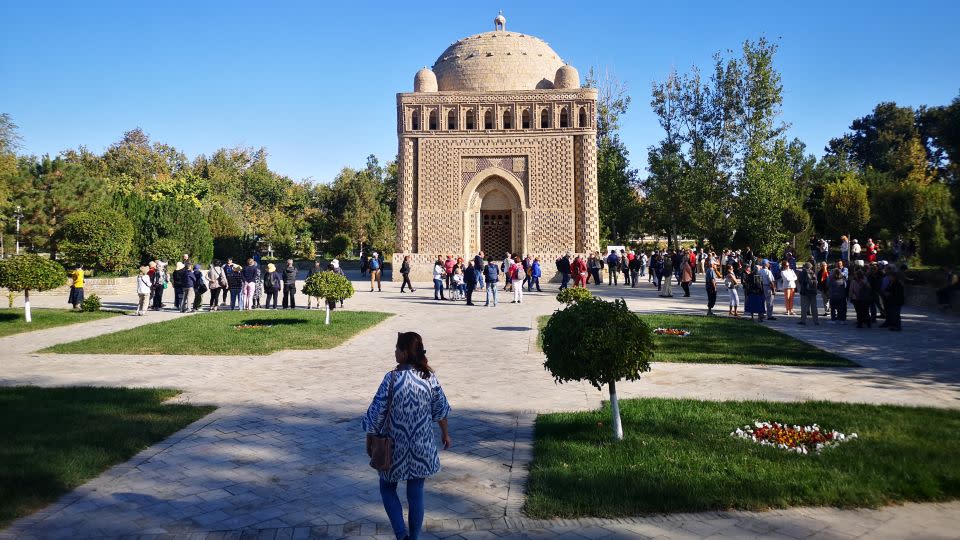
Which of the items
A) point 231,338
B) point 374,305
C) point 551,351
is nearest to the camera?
point 551,351

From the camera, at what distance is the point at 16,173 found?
98.3 ft

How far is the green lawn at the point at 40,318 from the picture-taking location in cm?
1463

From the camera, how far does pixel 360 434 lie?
21.9 feet

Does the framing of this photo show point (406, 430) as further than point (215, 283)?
No

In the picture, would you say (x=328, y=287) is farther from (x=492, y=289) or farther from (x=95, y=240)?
(x=95, y=240)

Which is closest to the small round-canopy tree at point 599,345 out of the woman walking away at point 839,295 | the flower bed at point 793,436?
the flower bed at point 793,436

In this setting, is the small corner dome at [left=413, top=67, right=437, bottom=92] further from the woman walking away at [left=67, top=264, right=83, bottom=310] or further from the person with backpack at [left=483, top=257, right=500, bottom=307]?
the woman walking away at [left=67, top=264, right=83, bottom=310]

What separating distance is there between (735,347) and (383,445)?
9.04 metres

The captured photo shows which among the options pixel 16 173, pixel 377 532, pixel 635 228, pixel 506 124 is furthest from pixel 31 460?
pixel 635 228

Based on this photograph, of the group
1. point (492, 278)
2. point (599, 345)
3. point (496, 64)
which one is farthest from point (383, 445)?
point (496, 64)

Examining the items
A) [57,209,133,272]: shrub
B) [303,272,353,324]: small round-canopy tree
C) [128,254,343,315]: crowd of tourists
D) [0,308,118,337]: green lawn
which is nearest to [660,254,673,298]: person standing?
[128,254,343,315]: crowd of tourists

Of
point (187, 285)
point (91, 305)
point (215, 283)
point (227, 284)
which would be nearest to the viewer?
point (91, 305)

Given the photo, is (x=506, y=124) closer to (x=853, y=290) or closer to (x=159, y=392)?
(x=853, y=290)

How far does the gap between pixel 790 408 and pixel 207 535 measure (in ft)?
19.6
